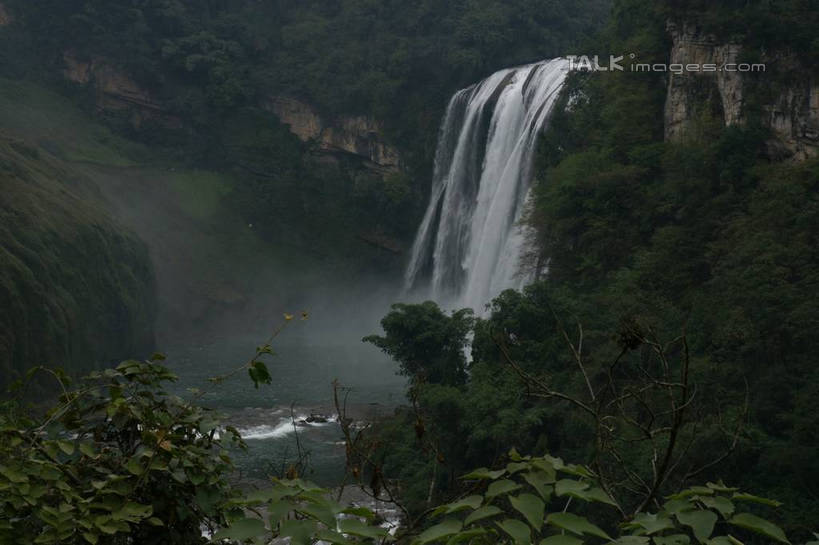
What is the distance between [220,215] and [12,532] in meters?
47.9

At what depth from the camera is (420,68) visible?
48.2m

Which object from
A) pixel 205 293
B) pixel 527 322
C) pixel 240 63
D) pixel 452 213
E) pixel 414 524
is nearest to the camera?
pixel 414 524

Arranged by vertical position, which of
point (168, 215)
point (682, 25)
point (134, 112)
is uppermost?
point (682, 25)

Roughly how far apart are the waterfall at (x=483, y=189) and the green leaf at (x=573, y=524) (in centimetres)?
2604

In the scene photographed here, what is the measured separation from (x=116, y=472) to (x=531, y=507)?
71.1 inches

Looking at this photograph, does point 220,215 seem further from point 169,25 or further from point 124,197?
point 169,25

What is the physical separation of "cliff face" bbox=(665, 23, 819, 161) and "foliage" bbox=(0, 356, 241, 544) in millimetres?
20599

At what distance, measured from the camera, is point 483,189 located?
117 feet

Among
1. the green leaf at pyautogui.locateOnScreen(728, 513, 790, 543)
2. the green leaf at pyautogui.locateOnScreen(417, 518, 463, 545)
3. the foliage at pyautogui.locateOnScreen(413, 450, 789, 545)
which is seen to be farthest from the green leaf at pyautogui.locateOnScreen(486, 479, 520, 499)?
the green leaf at pyautogui.locateOnScreen(728, 513, 790, 543)

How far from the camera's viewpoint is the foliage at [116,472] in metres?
3.42

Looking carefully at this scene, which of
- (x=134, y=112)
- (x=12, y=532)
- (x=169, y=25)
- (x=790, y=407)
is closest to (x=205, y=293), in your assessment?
(x=134, y=112)

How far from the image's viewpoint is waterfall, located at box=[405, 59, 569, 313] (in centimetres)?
3231

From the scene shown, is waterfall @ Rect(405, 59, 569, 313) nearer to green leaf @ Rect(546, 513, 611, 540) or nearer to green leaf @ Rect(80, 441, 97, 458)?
green leaf @ Rect(80, 441, 97, 458)

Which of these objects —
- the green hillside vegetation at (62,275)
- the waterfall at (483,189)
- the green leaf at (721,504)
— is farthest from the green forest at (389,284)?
the waterfall at (483,189)
